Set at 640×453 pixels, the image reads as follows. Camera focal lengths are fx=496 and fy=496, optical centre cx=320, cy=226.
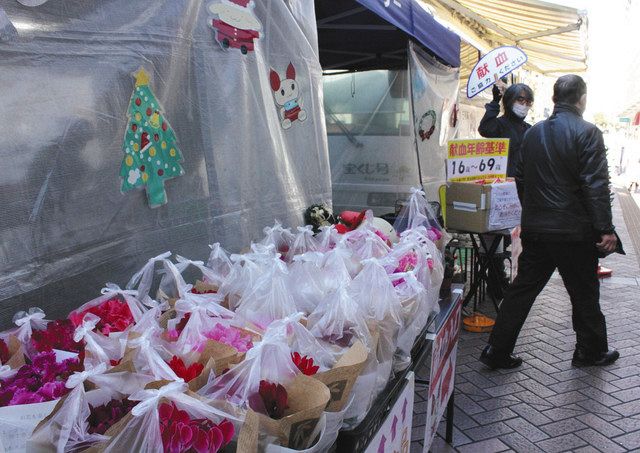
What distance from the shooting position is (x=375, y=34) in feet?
17.2

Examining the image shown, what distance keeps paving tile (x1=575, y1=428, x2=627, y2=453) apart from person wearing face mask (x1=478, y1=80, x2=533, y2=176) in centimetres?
272

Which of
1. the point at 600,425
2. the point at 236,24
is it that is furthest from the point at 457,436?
the point at 236,24

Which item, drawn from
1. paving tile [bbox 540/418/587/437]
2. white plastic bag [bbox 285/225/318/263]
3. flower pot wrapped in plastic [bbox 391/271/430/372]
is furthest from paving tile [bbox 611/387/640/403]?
white plastic bag [bbox 285/225/318/263]

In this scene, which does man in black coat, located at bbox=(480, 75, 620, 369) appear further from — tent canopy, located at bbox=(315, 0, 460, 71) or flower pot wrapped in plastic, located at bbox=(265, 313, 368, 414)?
flower pot wrapped in plastic, located at bbox=(265, 313, 368, 414)

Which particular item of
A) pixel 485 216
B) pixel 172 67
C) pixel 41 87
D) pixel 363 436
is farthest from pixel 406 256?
pixel 485 216

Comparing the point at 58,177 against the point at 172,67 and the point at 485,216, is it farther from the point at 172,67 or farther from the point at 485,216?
the point at 485,216

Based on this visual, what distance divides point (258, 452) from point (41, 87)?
1.45 m

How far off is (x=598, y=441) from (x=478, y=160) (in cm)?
252

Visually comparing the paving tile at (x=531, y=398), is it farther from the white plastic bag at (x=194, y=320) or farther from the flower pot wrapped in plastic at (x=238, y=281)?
the white plastic bag at (x=194, y=320)

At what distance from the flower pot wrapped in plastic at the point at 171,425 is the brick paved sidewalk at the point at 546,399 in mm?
2040

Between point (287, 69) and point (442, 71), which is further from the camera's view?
Result: point (442, 71)

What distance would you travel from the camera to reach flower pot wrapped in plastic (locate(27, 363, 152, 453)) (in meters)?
0.96

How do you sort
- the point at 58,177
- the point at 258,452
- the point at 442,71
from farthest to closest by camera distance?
the point at 442,71, the point at 58,177, the point at 258,452

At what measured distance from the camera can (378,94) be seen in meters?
6.22
